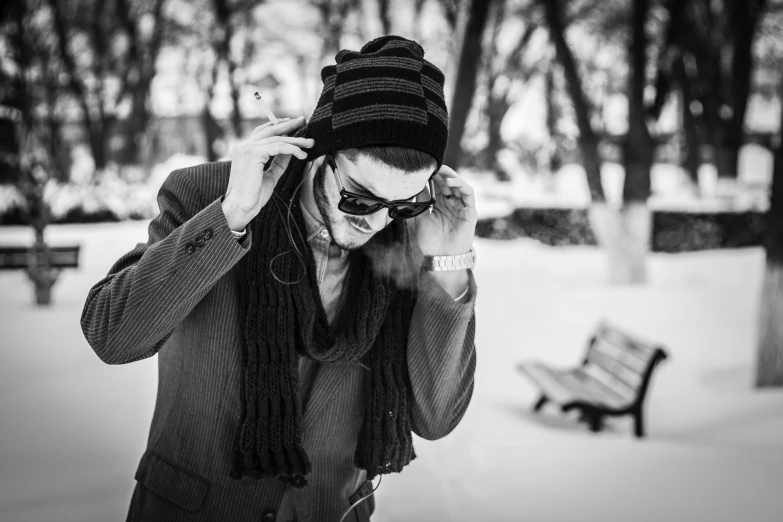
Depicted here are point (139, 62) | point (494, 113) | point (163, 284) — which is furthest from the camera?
point (494, 113)

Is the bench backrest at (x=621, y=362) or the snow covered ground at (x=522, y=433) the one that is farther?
the bench backrest at (x=621, y=362)

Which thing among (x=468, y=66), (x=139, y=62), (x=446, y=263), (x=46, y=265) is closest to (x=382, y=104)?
(x=446, y=263)

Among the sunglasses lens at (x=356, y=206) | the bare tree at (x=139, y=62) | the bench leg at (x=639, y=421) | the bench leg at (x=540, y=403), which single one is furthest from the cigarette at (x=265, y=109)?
the bare tree at (x=139, y=62)

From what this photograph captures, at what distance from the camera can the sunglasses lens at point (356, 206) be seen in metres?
1.57

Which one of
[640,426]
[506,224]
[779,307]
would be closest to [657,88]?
[506,224]

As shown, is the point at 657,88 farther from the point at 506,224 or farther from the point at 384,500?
the point at 384,500

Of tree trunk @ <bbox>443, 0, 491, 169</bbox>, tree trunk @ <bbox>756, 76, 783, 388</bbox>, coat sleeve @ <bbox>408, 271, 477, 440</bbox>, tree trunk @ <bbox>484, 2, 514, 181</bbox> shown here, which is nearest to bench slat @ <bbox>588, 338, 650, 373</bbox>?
tree trunk @ <bbox>756, 76, 783, 388</bbox>

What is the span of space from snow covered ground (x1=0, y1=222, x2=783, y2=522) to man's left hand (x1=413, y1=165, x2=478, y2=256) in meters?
2.46

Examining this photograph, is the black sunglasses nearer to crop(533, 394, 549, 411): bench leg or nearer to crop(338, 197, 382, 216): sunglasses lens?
crop(338, 197, 382, 216): sunglasses lens

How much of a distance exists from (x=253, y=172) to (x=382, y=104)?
1.01 ft

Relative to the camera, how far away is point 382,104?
1.51 m

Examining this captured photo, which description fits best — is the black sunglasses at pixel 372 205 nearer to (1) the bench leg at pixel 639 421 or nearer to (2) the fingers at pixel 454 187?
(2) the fingers at pixel 454 187

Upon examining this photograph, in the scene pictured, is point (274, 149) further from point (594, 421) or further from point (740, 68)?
point (740, 68)

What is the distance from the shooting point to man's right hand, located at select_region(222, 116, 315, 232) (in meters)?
1.46
